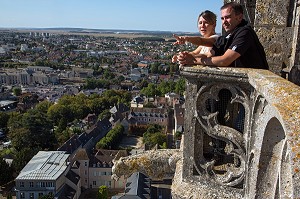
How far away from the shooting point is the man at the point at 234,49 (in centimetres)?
360

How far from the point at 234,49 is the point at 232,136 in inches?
38.0

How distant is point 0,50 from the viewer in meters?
179

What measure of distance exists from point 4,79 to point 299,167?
4361 inches

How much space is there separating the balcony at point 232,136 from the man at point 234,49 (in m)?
0.14

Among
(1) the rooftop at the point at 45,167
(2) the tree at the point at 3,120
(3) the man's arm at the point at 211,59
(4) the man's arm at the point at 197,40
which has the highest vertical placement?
(4) the man's arm at the point at 197,40

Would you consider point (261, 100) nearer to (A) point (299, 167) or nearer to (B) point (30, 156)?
(A) point (299, 167)

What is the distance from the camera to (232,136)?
368 centimetres

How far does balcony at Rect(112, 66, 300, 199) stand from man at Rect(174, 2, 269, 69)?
138 mm

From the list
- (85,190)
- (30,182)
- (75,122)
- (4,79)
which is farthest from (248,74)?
(4,79)

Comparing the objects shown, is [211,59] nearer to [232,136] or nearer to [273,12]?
[232,136]

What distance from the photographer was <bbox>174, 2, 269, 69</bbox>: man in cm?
360

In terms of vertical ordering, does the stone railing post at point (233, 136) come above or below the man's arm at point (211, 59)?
below

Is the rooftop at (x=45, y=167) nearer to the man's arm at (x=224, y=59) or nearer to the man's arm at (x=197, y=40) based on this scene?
the man's arm at (x=197, y=40)

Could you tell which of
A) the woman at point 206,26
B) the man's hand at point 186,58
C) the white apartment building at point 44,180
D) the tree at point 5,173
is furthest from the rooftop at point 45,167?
the man's hand at point 186,58
